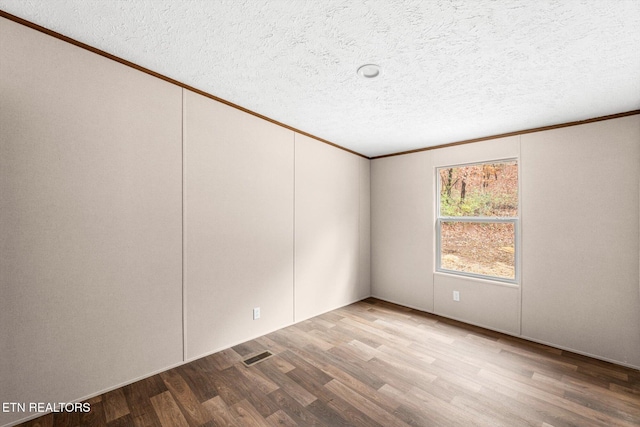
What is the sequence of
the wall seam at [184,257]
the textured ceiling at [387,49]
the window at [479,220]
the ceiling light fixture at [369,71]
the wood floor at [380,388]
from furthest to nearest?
the window at [479,220] → the wall seam at [184,257] → the ceiling light fixture at [369,71] → the wood floor at [380,388] → the textured ceiling at [387,49]

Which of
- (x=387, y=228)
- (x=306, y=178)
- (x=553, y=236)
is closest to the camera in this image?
(x=553, y=236)

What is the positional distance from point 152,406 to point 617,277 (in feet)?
13.8

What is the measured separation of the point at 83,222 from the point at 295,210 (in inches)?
80.7

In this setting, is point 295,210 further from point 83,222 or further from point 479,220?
point 479,220

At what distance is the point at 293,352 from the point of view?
2.74 metres

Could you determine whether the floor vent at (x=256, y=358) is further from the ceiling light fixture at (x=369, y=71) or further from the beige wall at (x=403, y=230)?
the ceiling light fixture at (x=369, y=71)

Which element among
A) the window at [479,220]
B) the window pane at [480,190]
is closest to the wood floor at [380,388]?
the window at [479,220]

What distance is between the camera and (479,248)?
3.61m

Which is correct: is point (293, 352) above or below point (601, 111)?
below

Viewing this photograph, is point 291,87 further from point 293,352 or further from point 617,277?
point 617,277

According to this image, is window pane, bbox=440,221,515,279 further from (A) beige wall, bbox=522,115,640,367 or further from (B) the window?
(A) beige wall, bbox=522,115,640,367

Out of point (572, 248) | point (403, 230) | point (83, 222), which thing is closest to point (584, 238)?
point (572, 248)

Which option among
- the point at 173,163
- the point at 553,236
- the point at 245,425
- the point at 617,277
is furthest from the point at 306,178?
the point at 617,277

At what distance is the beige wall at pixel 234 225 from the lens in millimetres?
2498
